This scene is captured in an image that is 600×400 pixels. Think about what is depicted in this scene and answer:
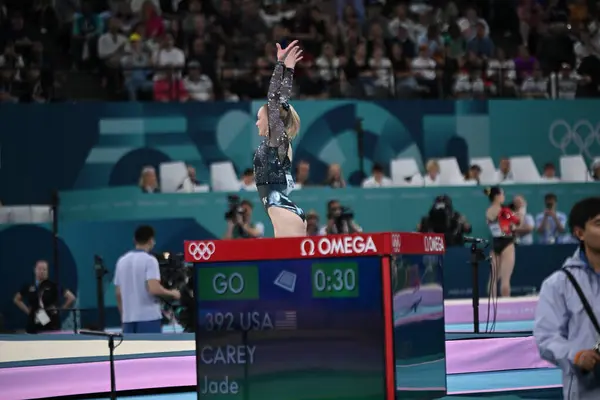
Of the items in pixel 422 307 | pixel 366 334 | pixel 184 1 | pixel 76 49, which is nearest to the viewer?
pixel 366 334

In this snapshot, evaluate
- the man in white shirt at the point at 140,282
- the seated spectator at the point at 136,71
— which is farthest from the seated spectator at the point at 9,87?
the man in white shirt at the point at 140,282

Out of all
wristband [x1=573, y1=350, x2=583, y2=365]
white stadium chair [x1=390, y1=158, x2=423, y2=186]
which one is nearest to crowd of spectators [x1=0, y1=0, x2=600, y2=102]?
white stadium chair [x1=390, y1=158, x2=423, y2=186]

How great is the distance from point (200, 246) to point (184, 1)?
46.0 feet

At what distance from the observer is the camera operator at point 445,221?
1678 cm

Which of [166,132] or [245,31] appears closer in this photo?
[166,132]

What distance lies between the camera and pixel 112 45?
18031mm

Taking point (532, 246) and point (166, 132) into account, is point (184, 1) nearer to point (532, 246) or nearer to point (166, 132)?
point (166, 132)

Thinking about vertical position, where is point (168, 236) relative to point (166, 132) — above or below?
below

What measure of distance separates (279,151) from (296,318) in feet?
6.83

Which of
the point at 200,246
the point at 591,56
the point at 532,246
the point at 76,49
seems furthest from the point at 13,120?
the point at 200,246

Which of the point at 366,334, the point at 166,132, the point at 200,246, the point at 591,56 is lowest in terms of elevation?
the point at 366,334

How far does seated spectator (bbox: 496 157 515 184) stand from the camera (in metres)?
18.3

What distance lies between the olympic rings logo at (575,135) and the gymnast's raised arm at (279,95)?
12205mm

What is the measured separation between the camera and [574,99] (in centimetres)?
1928
